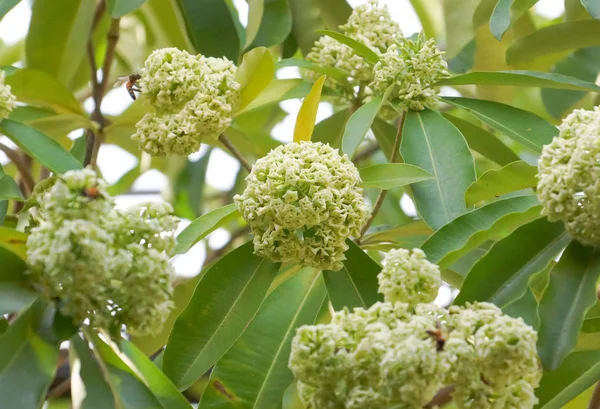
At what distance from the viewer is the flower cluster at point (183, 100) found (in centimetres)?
192

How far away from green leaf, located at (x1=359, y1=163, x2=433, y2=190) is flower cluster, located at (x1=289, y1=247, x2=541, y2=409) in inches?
15.7

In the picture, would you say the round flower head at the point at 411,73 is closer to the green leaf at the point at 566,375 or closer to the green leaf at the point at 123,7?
the green leaf at the point at 123,7

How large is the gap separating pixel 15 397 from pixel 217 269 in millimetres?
490

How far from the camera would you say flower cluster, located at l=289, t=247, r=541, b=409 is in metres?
1.27

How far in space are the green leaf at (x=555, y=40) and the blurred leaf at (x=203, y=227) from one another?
3.74 ft

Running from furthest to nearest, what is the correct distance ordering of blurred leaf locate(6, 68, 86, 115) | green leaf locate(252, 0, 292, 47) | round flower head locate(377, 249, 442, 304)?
1. green leaf locate(252, 0, 292, 47)
2. blurred leaf locate(6, 68, 86, 115)
3. round flower head locate(377, 249, 442, 304)

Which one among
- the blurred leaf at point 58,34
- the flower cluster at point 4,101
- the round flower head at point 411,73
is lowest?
the round flower head at point 411,73

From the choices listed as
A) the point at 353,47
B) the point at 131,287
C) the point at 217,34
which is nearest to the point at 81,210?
the point at 131,287

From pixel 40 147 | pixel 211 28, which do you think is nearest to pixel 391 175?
pixel 40 147

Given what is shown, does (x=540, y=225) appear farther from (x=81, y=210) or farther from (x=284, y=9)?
(x=284, y=9)

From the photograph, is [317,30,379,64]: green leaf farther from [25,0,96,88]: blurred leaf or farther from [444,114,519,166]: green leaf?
[25,0,96,88]: blurred leaf

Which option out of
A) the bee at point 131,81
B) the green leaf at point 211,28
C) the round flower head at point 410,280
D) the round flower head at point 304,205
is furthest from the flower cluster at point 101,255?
the green leaf at point 211,28

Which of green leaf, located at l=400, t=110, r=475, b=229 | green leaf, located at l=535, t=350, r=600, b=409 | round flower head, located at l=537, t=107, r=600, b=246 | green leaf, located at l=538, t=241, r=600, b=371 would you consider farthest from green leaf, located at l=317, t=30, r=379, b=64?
green leaf, located at l=535, t=350, r=600, b=409

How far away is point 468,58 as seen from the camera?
9.36ft
